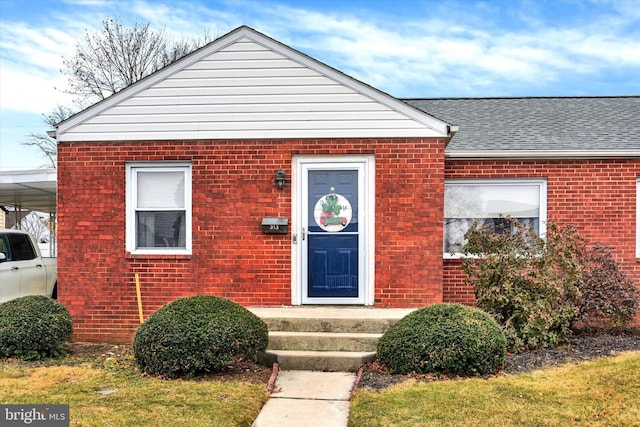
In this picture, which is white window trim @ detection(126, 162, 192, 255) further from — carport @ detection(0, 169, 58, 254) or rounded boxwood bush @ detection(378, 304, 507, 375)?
rounded boxwood bush @ detection(378, 304, 507, 375)

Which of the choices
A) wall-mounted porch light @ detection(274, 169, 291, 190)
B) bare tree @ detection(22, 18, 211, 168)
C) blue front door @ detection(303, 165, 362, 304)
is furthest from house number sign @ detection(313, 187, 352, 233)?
bare tree @ detection(22, 18, 211, 168)

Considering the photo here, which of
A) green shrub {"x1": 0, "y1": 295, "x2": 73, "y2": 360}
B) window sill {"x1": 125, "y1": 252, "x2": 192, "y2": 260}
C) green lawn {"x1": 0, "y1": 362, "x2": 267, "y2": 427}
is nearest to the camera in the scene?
green lawn {"x1": 0, "y1": 362, "x2": 267, "y2": 427}

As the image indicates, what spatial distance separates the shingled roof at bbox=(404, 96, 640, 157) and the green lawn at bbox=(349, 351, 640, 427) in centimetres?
392

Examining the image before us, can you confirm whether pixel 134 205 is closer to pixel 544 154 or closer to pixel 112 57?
pixel 544 154

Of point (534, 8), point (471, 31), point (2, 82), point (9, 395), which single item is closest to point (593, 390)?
point (9, 395)

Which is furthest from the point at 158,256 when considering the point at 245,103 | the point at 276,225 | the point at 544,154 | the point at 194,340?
the point at 544,154

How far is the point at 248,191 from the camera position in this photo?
805 centimetres

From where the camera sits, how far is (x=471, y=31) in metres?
15.8

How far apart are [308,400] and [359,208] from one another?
10.7 ft

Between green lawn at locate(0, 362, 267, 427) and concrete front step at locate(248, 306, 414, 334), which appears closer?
green lawn at locate(0, 362, 267, 427)

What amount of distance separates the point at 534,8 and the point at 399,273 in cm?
905

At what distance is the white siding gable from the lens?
795 centimetres

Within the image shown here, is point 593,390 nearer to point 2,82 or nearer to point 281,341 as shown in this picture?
point 281,341

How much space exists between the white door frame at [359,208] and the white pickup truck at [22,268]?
16.2ft
